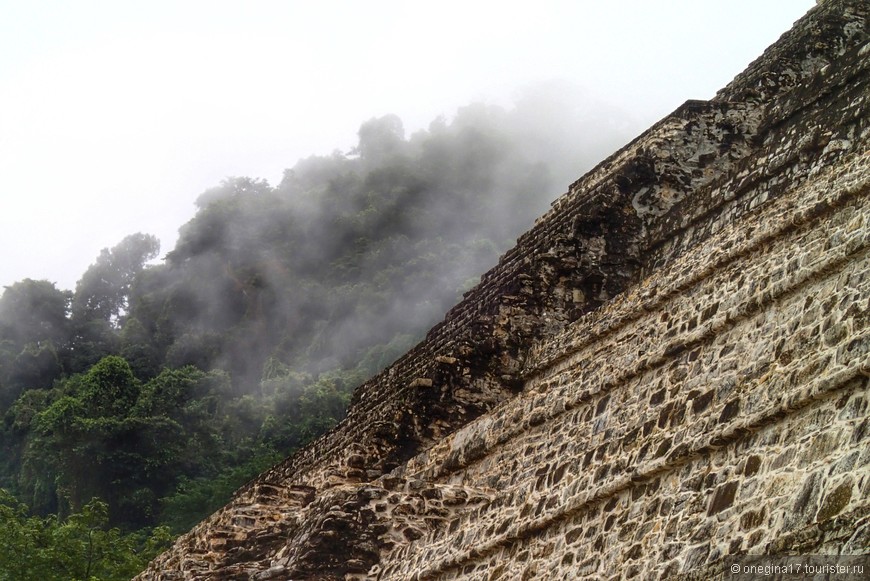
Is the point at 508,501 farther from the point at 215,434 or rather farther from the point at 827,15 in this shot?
the point at 215,434

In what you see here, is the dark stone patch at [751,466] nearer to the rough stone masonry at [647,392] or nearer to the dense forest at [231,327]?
the rough stone masonry at [647,392]

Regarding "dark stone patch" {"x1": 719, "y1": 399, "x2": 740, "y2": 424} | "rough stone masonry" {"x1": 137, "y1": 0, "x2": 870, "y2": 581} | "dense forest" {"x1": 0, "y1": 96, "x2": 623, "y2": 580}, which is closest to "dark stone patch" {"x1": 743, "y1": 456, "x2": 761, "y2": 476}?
"rough stone masonry" {"x1": 137, "y1": 0, "x2": 870, "y2": 581}

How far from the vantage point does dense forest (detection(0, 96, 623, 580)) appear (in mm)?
30219

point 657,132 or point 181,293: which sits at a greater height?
point 181,293

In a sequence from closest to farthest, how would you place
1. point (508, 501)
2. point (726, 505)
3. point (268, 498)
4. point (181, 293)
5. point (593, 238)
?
point (726, 505)
point (508, 501)
point (268, 498)
point (593, 238)
point (181, 293)

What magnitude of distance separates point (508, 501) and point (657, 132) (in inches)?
291

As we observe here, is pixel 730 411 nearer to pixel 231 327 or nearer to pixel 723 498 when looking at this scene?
pixel 723 498

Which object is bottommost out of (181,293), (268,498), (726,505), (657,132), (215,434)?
(726,505)

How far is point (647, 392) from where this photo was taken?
8938 mm

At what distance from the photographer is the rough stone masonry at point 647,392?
6.84m

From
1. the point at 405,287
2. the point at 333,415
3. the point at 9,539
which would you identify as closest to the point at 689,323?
the point at 9,539

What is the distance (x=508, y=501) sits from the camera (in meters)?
8.91

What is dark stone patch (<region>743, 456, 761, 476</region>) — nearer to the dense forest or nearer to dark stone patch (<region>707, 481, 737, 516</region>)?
dark stone patch (<region>707, 481, 737, 516</region>)

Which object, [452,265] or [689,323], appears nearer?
[689,323]
